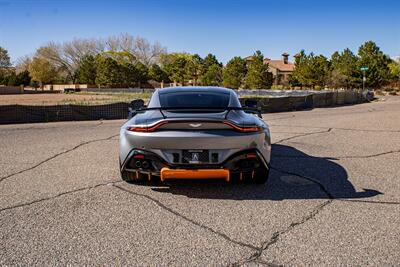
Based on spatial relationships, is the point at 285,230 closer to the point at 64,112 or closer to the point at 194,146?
the point at 194,146

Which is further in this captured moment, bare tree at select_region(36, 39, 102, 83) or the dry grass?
bare tree at select_region(36, 39, 102, 83)

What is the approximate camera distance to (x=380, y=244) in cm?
296

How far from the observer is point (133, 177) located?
4414 millimetres

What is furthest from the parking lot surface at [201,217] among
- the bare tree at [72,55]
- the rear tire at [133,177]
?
the bare tree at [72,55]

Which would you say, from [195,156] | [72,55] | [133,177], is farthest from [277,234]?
[72,55]

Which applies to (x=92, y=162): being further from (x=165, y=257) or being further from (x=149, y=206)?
(x=165, y=257)

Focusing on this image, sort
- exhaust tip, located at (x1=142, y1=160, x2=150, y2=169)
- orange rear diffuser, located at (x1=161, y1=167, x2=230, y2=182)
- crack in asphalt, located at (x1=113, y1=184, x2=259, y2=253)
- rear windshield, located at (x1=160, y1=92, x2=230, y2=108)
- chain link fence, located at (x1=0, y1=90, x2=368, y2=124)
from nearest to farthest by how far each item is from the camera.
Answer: crack in asphalt, located at (x1=113, y1=184, x2=259, y2=253) < orange rear diffuser, located at (x1=161, y1=167, x2=230, y2=182) < exhaust tip, located at (x1=142, y1=160, x2=150, y2=169) < rear windshield, located at (x1=160, y1=92, x2=230, y2=108) < chain link fence, located at (x1=0, y1=90, x2=368, y2=124)

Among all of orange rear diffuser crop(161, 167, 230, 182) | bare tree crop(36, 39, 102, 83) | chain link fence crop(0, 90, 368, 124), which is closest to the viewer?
orange rear diffuser crop(161, 167, 230, 182)

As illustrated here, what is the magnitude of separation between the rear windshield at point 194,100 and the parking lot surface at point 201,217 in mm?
1112

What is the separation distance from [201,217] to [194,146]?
0.81 meters

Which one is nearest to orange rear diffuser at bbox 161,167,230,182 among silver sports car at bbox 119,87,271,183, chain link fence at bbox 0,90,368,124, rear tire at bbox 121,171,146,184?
silver sports car at bbox 119,87,271,183

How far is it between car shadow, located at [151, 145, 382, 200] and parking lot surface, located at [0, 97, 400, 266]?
0.01 meters

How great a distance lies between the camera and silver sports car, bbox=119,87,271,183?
387 cm

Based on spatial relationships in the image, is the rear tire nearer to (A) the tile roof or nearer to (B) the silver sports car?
(B) the silver sports car
